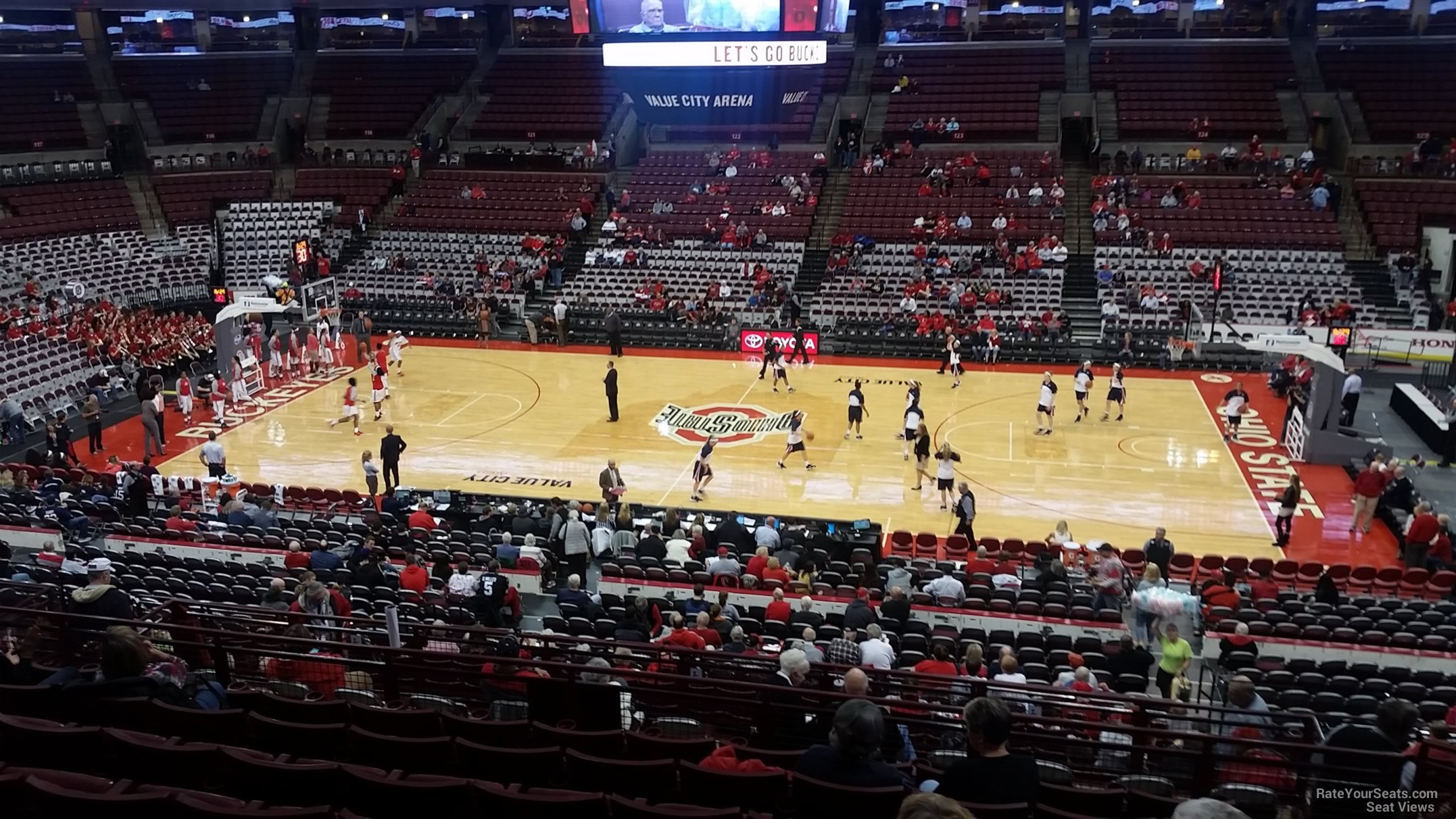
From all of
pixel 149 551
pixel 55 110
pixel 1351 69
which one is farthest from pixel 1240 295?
pixel 55 110

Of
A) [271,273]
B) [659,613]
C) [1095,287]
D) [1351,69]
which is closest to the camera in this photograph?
[659,613]

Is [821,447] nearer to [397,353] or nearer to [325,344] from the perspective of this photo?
[397,353]

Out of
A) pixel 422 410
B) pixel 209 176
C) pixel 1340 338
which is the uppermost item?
pixel 209 176

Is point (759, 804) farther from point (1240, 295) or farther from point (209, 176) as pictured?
point (209, 176)

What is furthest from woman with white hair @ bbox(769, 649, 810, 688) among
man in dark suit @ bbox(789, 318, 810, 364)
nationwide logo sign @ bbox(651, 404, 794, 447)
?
man in dark suit @ bbox(789, 318, 810, 364)

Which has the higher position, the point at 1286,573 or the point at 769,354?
the point at 769,354

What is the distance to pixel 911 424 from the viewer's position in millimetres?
20797

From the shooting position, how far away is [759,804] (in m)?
5.80

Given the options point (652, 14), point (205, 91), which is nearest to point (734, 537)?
point (652, 14)

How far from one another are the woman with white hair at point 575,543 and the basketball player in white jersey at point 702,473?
3.83m

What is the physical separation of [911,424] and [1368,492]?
7892 mm

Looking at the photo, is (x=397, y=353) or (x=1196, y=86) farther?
(x=1196, y=86)

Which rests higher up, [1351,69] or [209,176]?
[1351,69]

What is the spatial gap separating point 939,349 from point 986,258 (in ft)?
16.5
